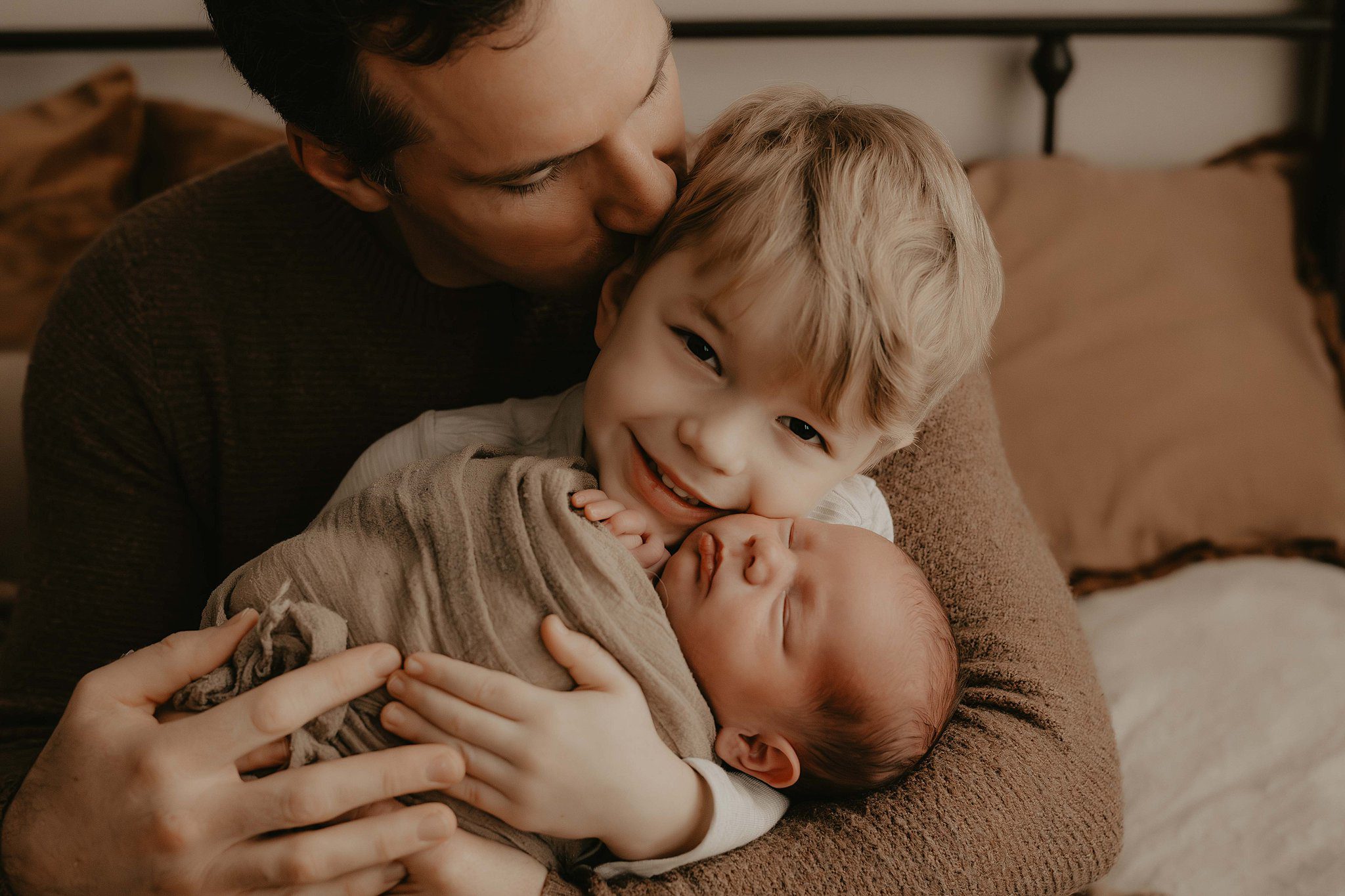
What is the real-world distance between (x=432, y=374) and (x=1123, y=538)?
1259 millimetres

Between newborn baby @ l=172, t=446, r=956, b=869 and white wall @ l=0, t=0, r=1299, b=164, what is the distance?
144 centimetres

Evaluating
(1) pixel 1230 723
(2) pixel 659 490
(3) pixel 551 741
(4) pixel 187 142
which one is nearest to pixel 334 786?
(3) pixel 551 741

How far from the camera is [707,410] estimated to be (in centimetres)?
98

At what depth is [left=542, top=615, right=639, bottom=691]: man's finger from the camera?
89cm

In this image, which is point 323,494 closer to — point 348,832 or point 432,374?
point 432,374

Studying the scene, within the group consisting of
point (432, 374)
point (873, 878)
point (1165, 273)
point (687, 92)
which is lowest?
point (873, 878)

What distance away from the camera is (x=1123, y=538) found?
1777 mm

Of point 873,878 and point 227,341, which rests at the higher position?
point 227,341

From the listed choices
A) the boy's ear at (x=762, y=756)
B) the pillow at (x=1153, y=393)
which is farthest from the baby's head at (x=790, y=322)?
the pillow at (x=1153, y=393)

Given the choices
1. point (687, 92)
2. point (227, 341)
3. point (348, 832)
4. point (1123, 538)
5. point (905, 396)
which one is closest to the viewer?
point (348, 832)

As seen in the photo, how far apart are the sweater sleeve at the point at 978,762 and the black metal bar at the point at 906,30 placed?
43.0 inches

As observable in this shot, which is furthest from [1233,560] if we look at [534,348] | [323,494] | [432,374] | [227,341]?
[227,341]

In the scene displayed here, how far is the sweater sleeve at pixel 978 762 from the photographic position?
0.93m

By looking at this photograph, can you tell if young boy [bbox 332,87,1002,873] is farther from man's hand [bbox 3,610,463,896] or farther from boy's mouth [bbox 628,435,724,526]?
man's hand [bbox 3,610,463,896]
